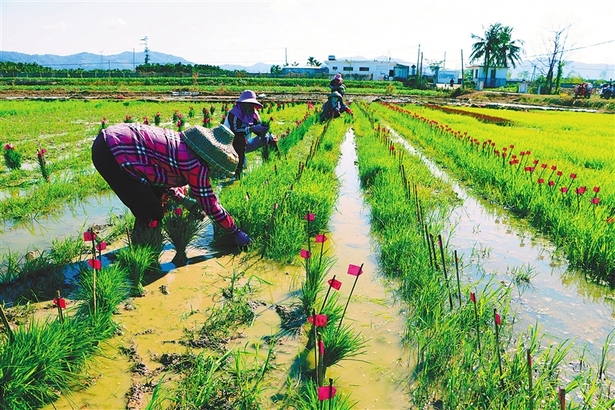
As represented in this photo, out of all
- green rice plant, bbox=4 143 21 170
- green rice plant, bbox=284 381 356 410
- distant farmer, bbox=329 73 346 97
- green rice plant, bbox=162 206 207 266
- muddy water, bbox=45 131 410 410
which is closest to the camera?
green rice plant, bbox=284 381 356 410

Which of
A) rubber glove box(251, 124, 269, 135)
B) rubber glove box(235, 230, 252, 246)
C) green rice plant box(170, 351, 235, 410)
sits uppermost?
rubber glove box(251, 124, 269, 135)

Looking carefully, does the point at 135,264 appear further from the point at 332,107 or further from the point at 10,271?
the point at 332,107

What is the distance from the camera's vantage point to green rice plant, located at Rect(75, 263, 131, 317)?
2213mm

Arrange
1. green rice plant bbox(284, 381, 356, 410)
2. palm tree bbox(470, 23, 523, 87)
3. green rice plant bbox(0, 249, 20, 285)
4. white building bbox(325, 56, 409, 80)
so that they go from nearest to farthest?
green rice plant bbox(284, 381, 356, 410) → green rice plant bbox(0, 249, 20, 285) → palm tree bbox(470, 23, 523, 87) → white building bbox(325, 56, 409, 80)

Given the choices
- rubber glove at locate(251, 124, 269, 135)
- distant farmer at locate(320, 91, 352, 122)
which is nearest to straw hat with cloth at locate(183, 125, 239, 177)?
rubber glove at locate(251, 124, 269, 135)

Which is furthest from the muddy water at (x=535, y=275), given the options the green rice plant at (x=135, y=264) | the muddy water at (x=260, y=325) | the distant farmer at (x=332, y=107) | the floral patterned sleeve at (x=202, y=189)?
the distant farmer at (x=332, y=107)

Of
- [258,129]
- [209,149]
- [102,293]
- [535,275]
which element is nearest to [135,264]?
[102,293]

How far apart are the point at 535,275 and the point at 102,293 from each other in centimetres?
305

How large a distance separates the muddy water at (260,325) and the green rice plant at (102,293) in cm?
14

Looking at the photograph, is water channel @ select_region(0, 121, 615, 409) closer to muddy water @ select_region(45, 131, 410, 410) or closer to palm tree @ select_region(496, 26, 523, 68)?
muddy water @ select_region(45, 131, 410, 410)

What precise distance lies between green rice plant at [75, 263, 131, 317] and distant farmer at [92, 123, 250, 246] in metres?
0.57

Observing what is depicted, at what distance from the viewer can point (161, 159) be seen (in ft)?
9.45

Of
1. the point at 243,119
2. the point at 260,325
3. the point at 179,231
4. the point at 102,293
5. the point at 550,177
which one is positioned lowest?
the point at 260,325

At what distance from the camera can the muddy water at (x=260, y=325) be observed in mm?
1854
